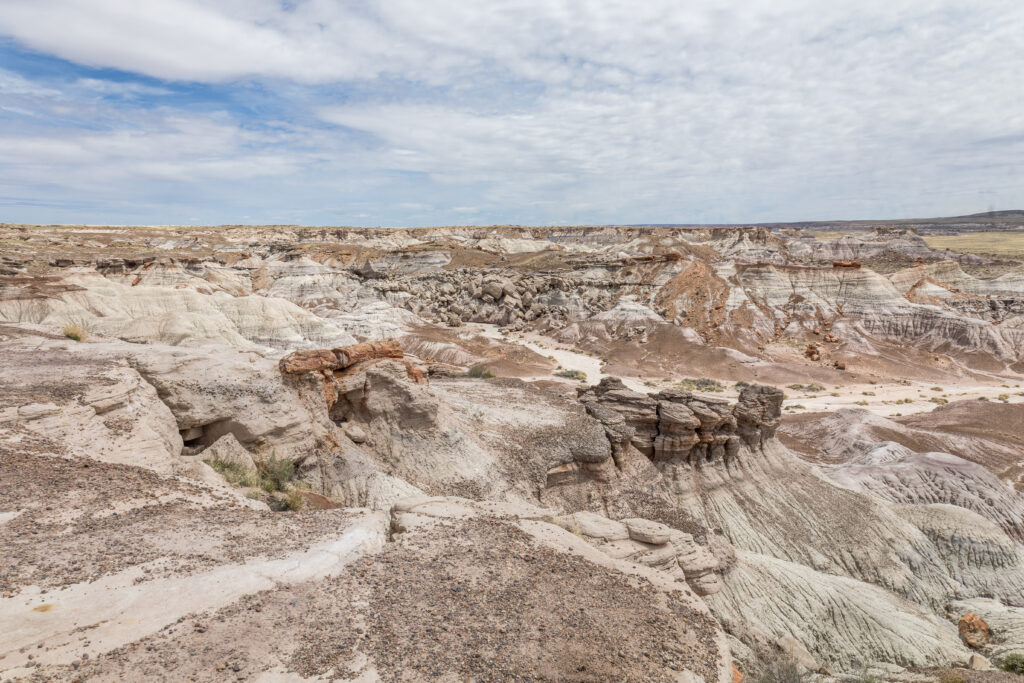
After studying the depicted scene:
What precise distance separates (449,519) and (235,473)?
21.2 feet

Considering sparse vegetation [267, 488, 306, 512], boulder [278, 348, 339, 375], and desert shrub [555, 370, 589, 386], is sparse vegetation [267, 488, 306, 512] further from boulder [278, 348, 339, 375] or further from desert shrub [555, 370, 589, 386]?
desert shrub [555, 370, 589, 386]

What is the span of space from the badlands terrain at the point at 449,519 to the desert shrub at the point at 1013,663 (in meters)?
0.39

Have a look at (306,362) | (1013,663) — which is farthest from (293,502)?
(1013,663)

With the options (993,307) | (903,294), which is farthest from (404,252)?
(993,307)

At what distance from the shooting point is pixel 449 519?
10.6m

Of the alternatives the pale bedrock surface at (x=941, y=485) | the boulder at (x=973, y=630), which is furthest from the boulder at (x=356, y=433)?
the pale bedrock surface at (x=941, y=485)

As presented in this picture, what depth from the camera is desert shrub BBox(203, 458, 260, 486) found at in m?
12.9

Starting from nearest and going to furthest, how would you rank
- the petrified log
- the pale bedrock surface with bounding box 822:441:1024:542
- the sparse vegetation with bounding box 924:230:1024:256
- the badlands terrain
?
the badlands terrain < the petrified log < the pale bedrock surface with bounding box 822:441:1024:542 < the sparse vegetation with bounding box 924:230:1024:256

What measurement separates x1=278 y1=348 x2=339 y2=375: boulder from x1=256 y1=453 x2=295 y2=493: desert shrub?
9.60 ft

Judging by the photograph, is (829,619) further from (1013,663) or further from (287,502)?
(287,502)

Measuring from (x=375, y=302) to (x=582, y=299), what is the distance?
27283 millimetres

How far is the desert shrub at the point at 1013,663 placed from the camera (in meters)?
12.9

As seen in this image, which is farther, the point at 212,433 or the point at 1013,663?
the point at 212,433

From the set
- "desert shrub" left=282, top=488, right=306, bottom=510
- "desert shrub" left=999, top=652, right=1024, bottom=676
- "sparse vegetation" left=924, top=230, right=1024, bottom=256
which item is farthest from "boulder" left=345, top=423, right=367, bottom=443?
"sparse vegetation" left=924, top=230, right=1024, bottom=256
